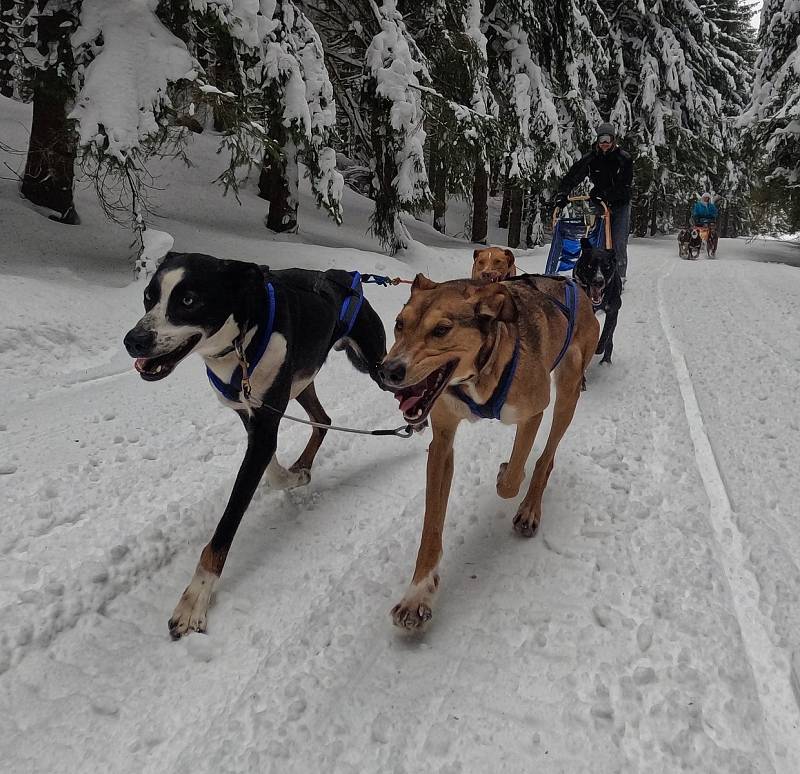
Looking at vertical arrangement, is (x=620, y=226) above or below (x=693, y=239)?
below

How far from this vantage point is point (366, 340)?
364 centimetres

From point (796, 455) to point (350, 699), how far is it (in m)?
3.23

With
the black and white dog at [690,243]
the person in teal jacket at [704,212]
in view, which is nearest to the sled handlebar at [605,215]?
the black and white dog at [690,243]

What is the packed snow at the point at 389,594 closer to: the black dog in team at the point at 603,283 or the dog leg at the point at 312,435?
the dog leg at the point at 312,435

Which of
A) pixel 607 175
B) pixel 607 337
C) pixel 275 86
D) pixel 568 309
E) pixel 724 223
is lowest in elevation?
pixel 607 337

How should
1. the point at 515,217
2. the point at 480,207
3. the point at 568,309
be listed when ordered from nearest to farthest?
the point at 568,309 → the point at 480,207 → the point at 515,217

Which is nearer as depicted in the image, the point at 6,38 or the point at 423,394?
the point at 423,394

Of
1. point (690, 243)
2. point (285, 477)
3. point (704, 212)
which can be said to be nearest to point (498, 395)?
point (285, 477)

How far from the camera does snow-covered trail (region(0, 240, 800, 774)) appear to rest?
5.48 ft

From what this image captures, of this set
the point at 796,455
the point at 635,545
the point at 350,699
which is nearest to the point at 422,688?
the point at 350,699

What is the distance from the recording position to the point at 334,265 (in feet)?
30.9

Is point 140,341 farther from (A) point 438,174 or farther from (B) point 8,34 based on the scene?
(A) point 438,174

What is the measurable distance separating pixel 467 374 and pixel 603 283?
3889 millimetres

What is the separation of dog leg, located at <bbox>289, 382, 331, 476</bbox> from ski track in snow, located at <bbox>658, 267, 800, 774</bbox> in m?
2.21
